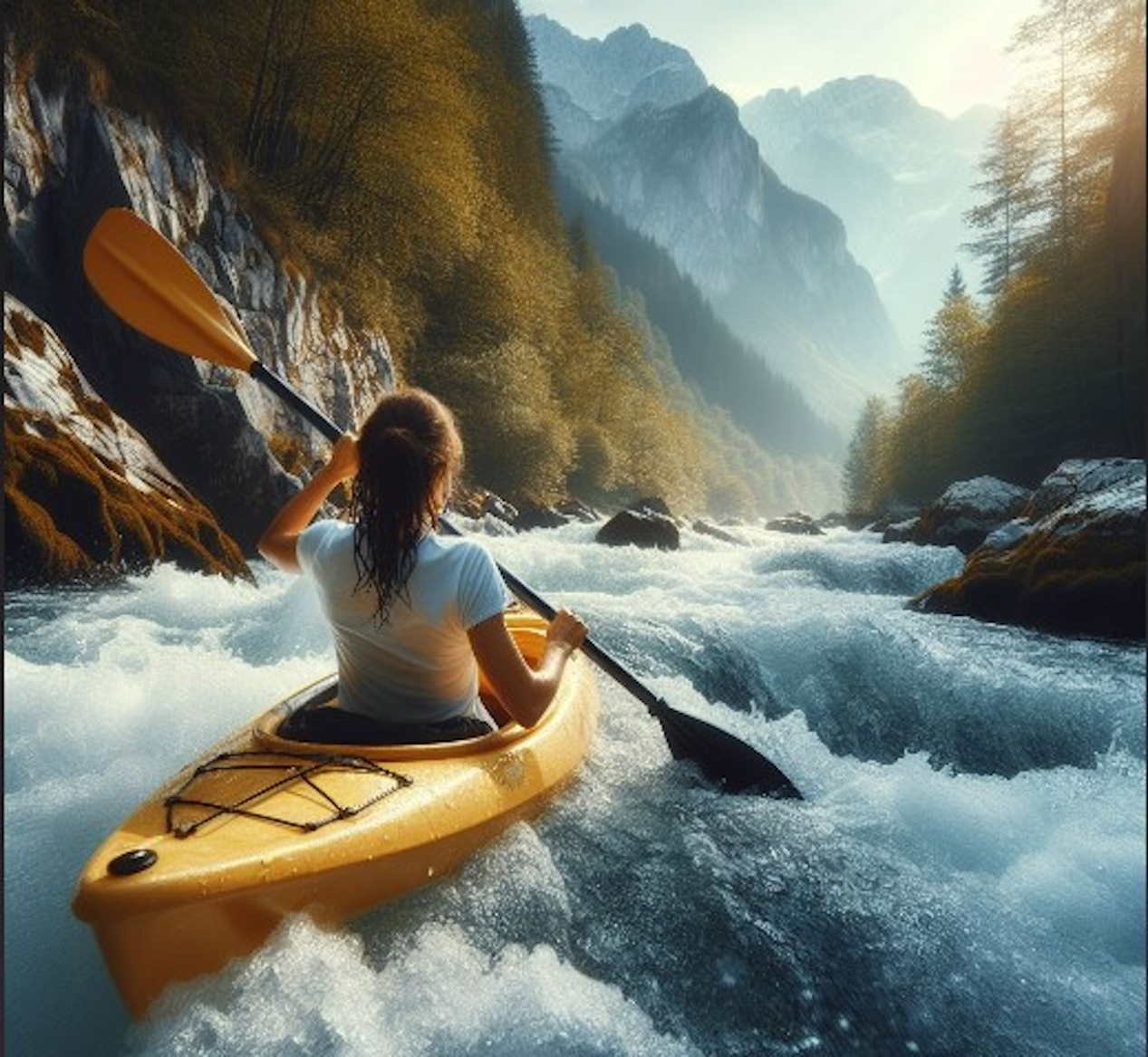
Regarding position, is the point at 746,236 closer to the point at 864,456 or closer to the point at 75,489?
the point at 864,456

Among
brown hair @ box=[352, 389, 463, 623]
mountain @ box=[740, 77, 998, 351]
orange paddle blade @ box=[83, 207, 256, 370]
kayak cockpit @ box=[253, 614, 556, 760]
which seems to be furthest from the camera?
mountain @ box=[740, 77, 998, 351]

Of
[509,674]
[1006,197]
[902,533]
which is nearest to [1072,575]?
[509,674]

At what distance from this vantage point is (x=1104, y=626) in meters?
5.82

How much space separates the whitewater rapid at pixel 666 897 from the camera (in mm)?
1684

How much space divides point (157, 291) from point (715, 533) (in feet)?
54.6

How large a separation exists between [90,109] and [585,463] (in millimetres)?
16270

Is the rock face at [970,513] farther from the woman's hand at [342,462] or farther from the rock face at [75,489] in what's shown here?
the woman's hand at [342,462]

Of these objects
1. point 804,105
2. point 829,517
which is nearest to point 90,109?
point 829,517

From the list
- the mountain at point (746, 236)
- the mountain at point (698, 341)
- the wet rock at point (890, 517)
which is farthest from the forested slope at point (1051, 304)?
the mountain at point (746, 236)

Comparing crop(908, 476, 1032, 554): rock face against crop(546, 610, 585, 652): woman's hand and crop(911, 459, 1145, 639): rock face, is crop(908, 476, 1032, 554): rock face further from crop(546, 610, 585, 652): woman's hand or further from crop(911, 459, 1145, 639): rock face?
crop(546, 610, 585, 652): woman's hand

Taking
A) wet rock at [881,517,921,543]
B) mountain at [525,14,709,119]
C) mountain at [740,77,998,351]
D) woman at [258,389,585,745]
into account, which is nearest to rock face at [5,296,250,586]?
woman at [258,389,585,745]

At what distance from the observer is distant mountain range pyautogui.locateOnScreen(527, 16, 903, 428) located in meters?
93.4

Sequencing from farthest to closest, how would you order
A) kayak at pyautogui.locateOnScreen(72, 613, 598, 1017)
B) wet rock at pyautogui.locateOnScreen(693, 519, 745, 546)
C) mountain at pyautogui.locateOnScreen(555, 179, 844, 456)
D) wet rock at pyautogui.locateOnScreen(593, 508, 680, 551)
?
mountain at pyautogui.locateOnScreen(555, 179, 844, 456) < wet rock at pyautogui.locateOnScreen(693, 519, 745, 546) < wet rock at pyautogui.locateOnScreen(593, 508, 680, 551) < kayak at pyautogui.locateOnScreen(72, 613, 598, 1017)

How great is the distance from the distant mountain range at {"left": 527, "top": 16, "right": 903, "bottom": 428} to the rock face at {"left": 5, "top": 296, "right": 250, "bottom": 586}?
70731mm
